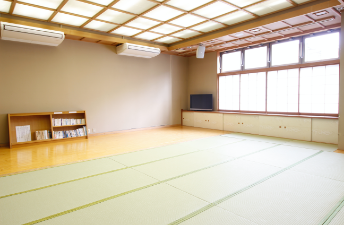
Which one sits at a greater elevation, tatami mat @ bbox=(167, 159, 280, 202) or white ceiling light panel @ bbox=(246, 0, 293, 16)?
white ceiling light panel @ bbox=(246, 0, 293, 16)

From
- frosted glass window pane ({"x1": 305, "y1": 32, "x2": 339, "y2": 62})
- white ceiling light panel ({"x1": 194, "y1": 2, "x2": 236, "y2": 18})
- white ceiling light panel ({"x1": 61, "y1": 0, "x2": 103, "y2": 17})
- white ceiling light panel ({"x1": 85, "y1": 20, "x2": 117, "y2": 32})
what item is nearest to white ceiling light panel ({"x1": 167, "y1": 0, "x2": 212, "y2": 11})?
white ceiling light panel ({"x1": 194, "y1": 2, "x2": 236, "y2": 18})

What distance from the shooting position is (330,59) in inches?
244

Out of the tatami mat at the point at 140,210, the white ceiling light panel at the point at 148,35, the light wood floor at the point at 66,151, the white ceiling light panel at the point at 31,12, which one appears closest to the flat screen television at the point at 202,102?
the light wood floor at the point at 66,151

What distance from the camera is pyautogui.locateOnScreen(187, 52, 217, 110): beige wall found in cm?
910

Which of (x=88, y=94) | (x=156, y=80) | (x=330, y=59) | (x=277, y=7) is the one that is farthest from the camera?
(x=156, y=80)

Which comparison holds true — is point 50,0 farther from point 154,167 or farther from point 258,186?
point 258,186

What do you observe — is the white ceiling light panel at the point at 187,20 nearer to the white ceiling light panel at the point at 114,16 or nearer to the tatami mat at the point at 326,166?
the white ceiling light panel at the point at 114,16

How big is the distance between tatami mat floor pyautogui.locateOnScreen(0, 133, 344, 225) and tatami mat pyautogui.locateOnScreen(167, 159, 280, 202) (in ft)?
0.04

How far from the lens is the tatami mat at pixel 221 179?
297 centimetres

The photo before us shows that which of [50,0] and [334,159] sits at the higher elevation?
[50,0]

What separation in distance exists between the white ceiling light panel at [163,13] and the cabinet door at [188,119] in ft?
15.5

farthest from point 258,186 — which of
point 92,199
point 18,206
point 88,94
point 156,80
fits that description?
point 156,80

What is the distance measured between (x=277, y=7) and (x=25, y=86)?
6.77 meters

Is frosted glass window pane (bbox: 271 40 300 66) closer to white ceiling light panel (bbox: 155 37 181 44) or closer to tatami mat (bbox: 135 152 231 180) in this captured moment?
white ceiling light panel (bbox: 155 37 181 44)
